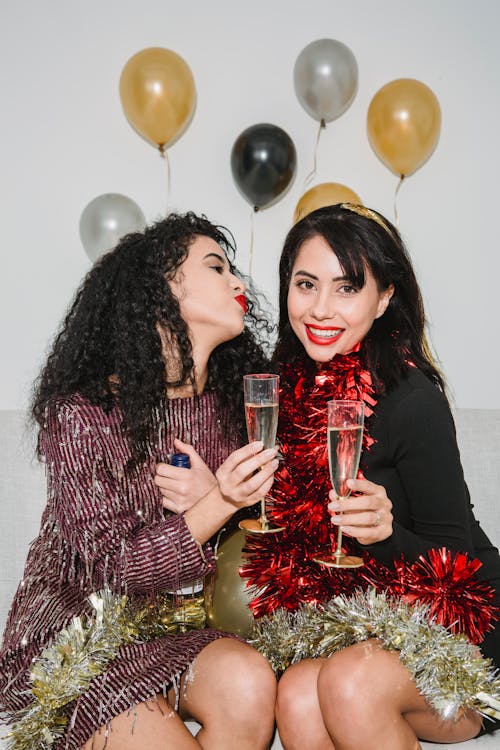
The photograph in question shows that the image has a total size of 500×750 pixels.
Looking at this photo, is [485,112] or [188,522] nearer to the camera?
[188,522]

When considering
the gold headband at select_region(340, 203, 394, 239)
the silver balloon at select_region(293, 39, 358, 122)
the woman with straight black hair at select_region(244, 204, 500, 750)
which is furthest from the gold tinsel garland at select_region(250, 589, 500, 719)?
the silver balloon at select_region(293, 39, 358, 122)

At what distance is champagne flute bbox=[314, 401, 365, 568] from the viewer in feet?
4.38

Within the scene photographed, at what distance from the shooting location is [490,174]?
324 centimetres

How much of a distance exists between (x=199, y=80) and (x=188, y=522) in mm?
2166

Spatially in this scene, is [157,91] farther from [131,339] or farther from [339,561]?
[339,561]

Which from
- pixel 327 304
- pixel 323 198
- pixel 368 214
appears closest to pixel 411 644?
pixel 327 304

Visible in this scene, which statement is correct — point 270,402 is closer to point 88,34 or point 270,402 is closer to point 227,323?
point 227,323

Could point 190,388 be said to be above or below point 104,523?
above

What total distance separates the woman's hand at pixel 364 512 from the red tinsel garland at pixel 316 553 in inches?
5.2

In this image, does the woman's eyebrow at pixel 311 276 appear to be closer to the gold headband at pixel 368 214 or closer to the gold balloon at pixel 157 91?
the gold headband at pixel 368 214

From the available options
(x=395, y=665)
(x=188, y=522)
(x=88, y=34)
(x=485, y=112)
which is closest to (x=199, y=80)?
(x=88, y=34)

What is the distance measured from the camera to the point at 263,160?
111 inches

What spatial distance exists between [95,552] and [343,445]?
1.86 feet

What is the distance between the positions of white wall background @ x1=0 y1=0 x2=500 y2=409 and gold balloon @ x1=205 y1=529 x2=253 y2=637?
5.58 ft
